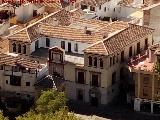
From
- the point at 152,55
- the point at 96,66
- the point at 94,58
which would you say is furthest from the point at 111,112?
the point at 152,55

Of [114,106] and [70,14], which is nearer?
[114,106]

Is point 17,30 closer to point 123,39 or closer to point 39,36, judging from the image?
point 39,36

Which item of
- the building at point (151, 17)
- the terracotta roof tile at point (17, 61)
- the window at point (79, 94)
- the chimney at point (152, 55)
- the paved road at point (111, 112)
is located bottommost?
the paved road at point (111, 112)

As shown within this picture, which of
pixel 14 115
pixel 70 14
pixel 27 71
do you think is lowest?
pixel 14 115

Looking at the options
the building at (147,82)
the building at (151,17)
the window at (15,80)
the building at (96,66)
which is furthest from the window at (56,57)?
the building at (151,17)

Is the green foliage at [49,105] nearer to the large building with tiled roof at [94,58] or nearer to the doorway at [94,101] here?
the large building with tiled roof at [94,58]

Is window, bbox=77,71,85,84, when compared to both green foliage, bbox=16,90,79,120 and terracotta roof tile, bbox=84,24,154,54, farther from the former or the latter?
green foliage, bbox=16,90,79,120

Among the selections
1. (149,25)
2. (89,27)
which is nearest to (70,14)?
(89,27)

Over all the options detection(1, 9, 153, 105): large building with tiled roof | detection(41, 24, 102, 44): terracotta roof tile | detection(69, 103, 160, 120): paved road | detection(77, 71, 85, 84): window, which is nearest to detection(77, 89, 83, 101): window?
detection(1, 9, 153, 105): large building with tiled roof

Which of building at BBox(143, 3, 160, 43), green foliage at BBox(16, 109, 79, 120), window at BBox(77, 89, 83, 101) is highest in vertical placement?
building at BBox(143, 3, 160, 43)
